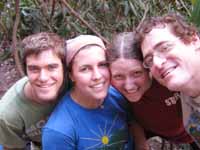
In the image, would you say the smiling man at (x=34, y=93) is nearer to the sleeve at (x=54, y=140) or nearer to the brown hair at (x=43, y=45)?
the brown hair at (x=43, y=45)

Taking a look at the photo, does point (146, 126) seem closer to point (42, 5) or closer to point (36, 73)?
point (36, 73)

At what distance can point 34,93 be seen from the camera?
6.08 feet

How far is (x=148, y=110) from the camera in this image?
1865 mm

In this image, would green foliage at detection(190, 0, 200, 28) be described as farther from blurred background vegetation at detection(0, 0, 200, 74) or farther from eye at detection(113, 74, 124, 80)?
blurred background vegetation at detection(0, 0, 200, 74)

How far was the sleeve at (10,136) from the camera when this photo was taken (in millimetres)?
1884

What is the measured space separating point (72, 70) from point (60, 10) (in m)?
1.52

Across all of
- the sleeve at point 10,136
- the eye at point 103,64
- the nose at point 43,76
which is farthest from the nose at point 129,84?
the sleeve at point 10,136

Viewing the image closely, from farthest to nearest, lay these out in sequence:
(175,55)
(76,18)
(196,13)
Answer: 1. (76,18)
2. (196,13)
3. (175,55)

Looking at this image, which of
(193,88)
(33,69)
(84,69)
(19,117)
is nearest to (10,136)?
(19,117)

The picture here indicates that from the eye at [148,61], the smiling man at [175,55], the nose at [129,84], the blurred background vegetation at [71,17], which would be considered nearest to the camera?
the smiling man at [175,55]

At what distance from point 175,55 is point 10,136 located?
0.90 metres

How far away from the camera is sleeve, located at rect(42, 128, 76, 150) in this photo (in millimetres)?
1696

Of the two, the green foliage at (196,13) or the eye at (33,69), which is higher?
the green foliage at (196,13)

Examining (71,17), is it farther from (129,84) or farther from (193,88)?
(193,88)
